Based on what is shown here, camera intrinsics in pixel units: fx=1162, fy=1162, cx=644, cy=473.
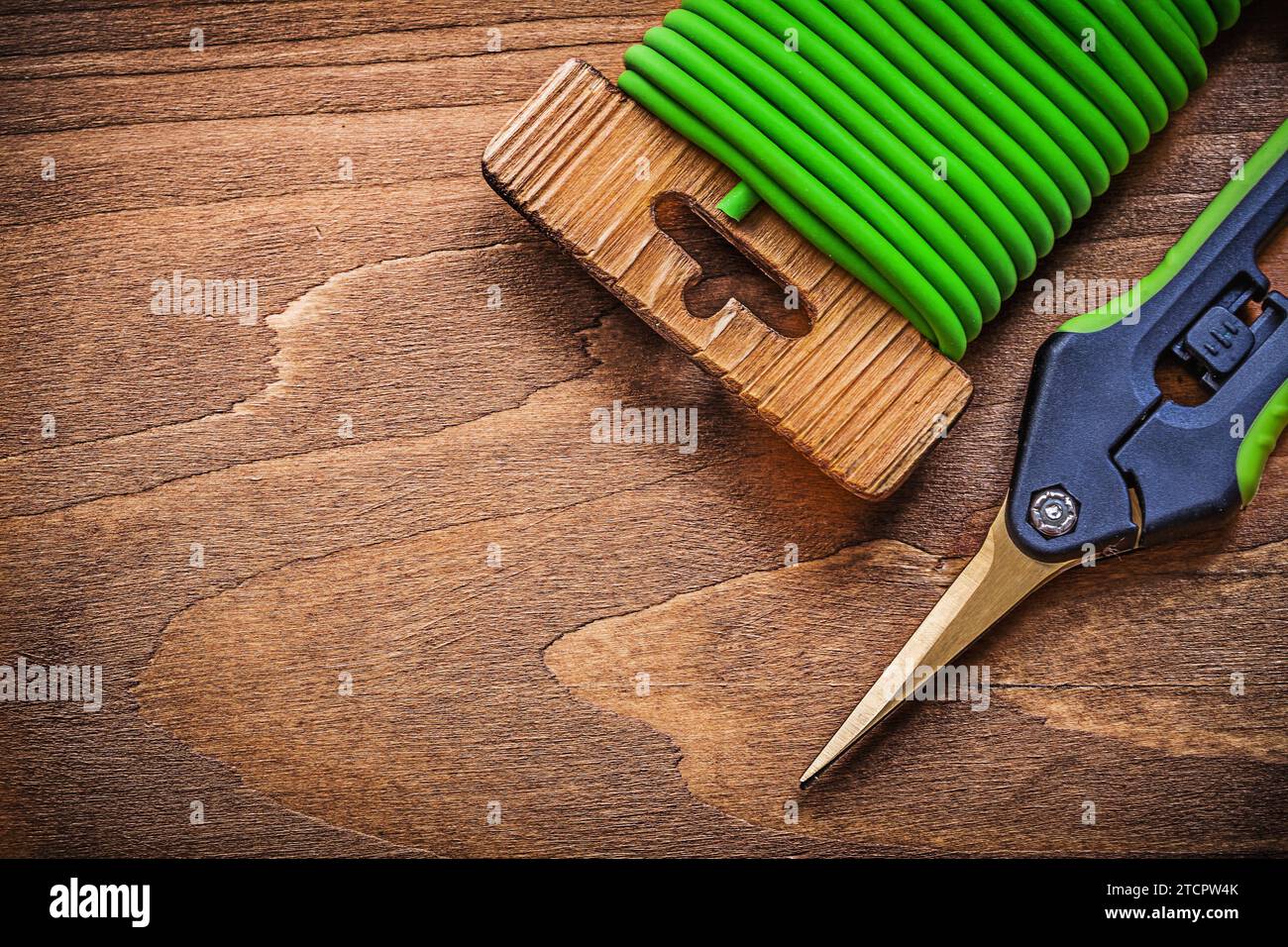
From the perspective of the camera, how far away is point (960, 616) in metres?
0.70

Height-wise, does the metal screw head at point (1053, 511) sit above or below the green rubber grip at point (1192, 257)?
below

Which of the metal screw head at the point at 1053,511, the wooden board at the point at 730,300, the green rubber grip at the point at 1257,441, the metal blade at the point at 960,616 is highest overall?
the wooden board at the point at 730,300

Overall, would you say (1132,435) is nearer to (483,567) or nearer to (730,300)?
(730,300)

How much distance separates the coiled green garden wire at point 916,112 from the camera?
69 cm

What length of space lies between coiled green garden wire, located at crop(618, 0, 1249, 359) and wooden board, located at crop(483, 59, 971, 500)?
15 mm

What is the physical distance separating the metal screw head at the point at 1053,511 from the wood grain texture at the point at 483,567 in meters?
0.05

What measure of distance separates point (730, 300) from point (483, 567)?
23cm

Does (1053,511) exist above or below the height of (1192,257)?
below

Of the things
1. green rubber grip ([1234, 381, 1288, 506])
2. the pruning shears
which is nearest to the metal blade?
the pruning shears

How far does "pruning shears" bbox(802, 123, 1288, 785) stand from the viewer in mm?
699

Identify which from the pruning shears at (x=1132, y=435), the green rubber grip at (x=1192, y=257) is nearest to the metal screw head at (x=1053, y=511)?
the pruning shears at (x=1132, y=435)

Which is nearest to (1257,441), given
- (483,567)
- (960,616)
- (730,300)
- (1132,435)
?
(1132,435)

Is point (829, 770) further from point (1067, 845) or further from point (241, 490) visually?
point (241, 490)

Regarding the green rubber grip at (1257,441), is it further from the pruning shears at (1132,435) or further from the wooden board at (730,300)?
the wooden board at (730,300)
